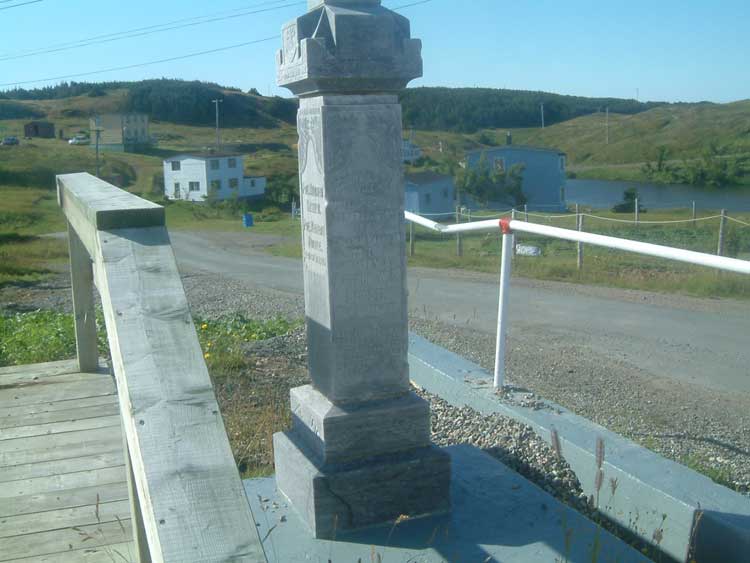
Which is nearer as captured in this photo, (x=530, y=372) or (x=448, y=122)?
(x=530, y=372)

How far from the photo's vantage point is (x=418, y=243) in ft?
92.0

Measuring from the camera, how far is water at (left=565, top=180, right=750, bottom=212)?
175 feet

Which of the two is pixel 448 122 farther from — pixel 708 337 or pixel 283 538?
pixel 283 538

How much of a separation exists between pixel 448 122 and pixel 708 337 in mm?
69561

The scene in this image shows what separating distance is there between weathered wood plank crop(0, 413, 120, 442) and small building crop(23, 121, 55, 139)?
7059 cm

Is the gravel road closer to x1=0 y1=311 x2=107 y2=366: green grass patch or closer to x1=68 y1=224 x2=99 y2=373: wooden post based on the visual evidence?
x1=0 y1=311 x2=107 y2=366: green grass patch

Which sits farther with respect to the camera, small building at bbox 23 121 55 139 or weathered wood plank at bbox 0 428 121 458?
small building at bbox 23 121 55 139

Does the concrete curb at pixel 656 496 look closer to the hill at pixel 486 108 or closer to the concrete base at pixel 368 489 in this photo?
the concrete base at pixel 368 489

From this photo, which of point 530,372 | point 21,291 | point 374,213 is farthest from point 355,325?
point 21,291

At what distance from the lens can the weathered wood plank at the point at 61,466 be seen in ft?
11.2

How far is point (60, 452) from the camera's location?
3.67m

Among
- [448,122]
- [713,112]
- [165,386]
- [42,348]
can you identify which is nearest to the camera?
[165,386]

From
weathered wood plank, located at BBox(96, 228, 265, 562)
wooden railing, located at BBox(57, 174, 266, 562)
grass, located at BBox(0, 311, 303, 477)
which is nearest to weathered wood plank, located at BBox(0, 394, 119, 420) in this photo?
grass, located at BBox(0, 311, 303, 477)

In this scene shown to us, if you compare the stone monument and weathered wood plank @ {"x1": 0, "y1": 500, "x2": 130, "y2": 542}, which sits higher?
the stone monument
